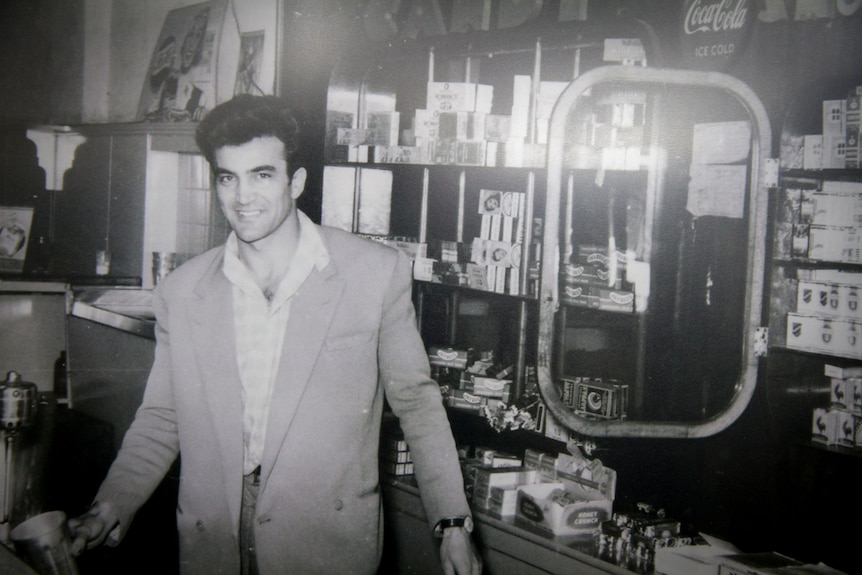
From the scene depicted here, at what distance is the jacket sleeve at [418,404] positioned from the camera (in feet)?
6.32

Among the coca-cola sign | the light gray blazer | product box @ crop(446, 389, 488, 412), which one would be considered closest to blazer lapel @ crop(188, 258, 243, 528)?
the light gray blazer

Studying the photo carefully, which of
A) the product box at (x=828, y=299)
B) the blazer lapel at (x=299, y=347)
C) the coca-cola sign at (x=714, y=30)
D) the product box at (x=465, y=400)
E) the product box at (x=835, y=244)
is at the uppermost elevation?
the coca-cola sign at (x=714, y=30)

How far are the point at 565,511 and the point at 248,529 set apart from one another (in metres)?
0.98

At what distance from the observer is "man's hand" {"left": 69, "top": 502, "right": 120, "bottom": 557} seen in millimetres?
1665

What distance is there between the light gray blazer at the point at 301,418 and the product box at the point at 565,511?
2.03ft

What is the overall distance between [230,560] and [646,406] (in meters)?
1.39

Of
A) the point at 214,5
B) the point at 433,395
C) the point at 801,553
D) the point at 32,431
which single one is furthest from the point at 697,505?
the point at 214,5

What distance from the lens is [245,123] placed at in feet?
7.06

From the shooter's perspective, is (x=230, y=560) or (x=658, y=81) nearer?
(x=230, y=560)

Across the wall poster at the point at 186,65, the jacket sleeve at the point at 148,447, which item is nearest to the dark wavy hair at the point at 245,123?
the jacket sleeve at the point at 148,447

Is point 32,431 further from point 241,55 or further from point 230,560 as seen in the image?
point 241,55

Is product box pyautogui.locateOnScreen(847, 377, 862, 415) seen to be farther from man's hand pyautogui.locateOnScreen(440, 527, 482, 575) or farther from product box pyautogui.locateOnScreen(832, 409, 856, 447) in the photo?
man's hand pyautogui.locateOnScreen(440, 527, 482, 575)

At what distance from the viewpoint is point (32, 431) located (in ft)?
7.97

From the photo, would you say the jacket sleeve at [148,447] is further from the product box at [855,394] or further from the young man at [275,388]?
the product box at [855,394]
